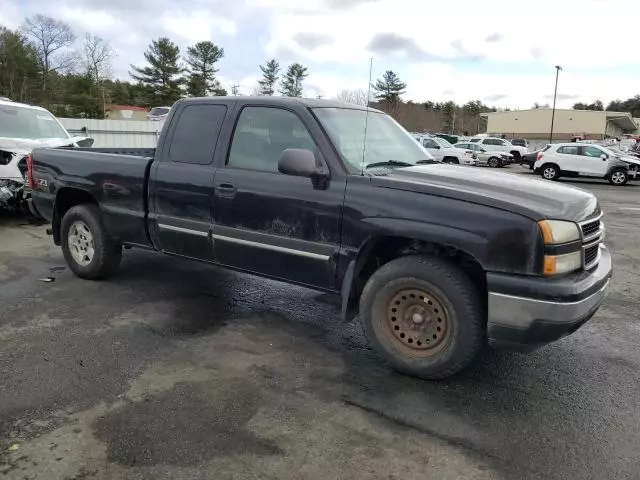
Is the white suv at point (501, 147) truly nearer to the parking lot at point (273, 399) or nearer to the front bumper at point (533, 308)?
the parking lot at point (273, 399)

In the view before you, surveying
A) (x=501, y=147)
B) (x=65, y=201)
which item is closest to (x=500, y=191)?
(x=65, y=201)

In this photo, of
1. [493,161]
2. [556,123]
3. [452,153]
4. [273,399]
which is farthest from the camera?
[556,123]

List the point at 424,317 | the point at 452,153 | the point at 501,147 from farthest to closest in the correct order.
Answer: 1. the point at 501,147
2. the point at 452,153
3. the point at 424,317

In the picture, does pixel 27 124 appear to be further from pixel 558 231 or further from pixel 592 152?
pixel 592 152

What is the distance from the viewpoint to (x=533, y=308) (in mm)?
3117

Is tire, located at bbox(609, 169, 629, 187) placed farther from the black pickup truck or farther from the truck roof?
the truck roof

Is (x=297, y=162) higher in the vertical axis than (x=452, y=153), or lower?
lower

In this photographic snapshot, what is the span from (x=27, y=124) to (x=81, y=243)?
5.14 m

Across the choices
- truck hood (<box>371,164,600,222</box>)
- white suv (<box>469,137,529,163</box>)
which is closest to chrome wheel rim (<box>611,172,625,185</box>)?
white suv (<box>469,137,529,163</box>)

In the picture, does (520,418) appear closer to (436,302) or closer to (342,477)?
(436,302)

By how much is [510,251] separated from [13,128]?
354 inches

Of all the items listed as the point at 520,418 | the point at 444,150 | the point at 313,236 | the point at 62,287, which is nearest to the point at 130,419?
the point at 313,236

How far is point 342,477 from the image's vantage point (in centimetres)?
258

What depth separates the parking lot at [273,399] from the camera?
2.70 m
